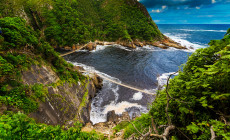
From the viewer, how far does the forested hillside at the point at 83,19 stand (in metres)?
32.9

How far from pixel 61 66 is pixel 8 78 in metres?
4.85

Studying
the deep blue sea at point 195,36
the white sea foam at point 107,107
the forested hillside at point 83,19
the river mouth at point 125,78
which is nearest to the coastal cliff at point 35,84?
the white sea foam at point 107,107

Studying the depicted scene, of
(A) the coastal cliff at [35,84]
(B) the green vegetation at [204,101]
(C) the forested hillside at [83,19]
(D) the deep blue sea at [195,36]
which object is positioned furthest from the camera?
(D) the deep blue sea at [195,36]

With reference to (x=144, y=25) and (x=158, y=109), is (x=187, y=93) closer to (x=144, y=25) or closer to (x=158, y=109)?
(x=158, y=109)

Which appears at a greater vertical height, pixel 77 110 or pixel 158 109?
pixel 158 109

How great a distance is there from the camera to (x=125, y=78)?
1942 cm

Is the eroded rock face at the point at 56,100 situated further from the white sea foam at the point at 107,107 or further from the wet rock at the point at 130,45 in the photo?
the wet rock at the point at 130,45

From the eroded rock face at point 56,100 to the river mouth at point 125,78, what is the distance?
2831mm

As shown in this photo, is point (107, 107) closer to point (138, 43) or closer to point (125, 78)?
point (125, 78)

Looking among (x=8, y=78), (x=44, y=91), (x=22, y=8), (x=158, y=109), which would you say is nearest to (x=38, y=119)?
(x=44, y=91)

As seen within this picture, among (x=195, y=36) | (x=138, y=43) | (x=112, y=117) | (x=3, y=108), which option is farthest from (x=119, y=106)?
(x=195, y=36)

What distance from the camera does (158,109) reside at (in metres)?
4.73

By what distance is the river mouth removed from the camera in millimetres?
13273

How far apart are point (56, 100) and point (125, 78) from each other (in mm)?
13127
